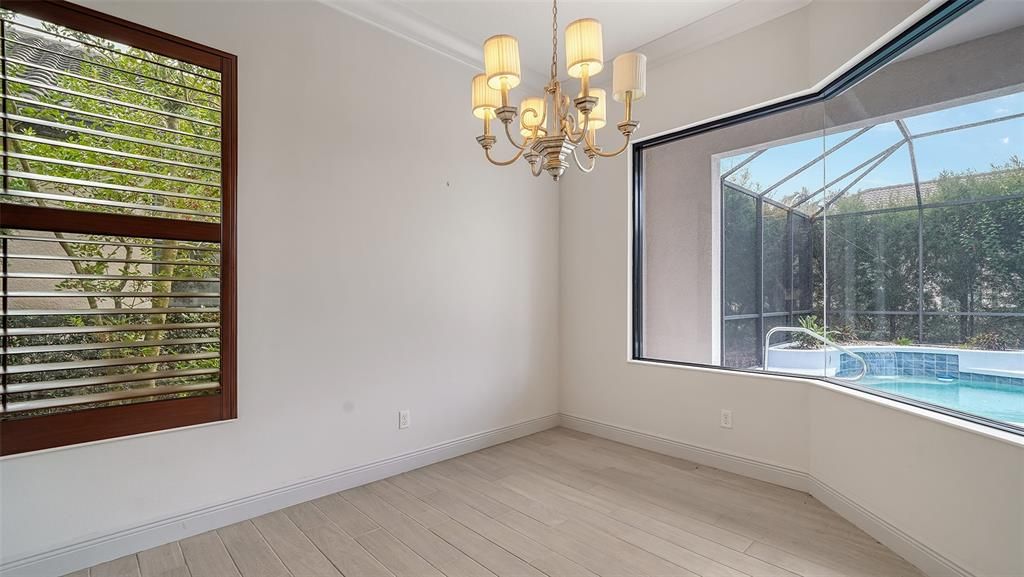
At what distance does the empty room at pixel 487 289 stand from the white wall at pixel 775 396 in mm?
19

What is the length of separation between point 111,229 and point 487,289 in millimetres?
2297

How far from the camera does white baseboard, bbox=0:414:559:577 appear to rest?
2.02 meters

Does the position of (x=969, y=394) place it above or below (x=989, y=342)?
below

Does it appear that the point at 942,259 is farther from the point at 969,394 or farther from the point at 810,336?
the point at 810,336

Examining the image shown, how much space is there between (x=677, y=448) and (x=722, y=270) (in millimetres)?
1340

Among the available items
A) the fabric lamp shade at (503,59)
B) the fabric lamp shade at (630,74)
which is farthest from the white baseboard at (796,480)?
the fabric lamp shade at (503,59)

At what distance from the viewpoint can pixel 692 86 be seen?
341cm

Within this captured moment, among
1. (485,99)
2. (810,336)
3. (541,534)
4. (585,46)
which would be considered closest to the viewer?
(585,46)

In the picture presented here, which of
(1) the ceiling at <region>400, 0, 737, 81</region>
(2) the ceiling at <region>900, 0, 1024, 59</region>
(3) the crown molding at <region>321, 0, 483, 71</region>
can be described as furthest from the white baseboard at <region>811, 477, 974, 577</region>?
(3) the crown molding at <region>321, 0, 483, 71</region>

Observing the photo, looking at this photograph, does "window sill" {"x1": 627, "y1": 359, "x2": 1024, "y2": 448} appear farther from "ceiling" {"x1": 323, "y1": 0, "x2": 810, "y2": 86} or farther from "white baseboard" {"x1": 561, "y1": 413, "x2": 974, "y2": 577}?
"ceiling" {"x1": 323, "y1": 0, "x2": 810, "y2": 86}

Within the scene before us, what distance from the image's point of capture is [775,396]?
3037mm

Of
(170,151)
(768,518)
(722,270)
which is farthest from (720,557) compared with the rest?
(170,151)

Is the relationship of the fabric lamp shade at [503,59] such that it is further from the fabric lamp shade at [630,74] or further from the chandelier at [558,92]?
the fabric lamp shade at [630,74]

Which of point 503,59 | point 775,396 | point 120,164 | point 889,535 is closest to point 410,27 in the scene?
point 503,59
